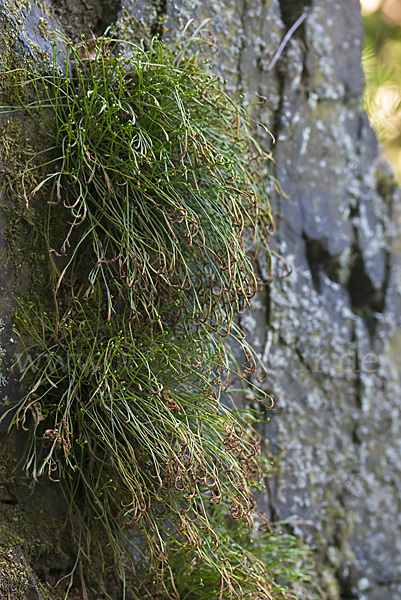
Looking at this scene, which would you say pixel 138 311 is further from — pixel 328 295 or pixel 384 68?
pixel 384 68

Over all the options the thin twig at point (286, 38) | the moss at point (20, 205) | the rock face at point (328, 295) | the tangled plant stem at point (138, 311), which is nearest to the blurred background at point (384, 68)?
the rock face at point (328, 295)

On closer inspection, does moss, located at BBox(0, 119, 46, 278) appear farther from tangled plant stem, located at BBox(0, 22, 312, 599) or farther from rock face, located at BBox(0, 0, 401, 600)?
rock face, located at BBox(0, 0, 401, 600)

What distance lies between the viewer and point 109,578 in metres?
1.16

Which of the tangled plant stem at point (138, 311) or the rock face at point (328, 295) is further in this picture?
the rock face at point (328, 295)

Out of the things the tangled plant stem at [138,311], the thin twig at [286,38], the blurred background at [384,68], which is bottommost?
the tangled plant stem at [138,311]

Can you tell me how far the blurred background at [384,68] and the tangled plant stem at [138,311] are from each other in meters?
1.29

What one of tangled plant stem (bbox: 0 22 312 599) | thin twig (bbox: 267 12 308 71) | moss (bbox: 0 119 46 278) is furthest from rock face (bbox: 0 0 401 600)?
moss (bbox: 0 119 46 278)

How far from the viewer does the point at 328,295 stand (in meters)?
1.78

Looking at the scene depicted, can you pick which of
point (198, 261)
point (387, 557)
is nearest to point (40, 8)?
point (198, 261)

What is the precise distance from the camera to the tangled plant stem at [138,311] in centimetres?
104

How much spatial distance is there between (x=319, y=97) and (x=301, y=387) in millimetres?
951

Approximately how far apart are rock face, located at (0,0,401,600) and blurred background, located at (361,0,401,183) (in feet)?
1.29

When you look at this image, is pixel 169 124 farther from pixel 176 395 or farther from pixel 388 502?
pixel 388 502

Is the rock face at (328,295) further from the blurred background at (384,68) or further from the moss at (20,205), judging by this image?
the moss at (20,205)
